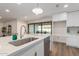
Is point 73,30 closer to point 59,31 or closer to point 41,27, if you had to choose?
point 59,31

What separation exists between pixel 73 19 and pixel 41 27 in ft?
11.4

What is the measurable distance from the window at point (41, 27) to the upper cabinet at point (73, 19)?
2162 millimetres

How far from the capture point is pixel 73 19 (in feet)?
18.7

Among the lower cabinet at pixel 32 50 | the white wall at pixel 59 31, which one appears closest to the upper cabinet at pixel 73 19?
the white wall at pixel 59 31

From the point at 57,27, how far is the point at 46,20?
4.00ft

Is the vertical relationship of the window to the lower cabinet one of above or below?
above

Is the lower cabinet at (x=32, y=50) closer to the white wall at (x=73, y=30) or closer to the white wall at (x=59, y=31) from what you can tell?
the white wall at (x=73, y=30)

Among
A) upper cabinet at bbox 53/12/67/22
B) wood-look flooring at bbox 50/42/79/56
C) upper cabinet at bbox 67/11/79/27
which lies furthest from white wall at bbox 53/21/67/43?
wood-look flooring at bbox 50/42/79/56

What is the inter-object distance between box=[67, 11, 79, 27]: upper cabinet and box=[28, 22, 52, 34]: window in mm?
2162

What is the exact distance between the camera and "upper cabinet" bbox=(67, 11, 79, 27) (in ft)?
18.3

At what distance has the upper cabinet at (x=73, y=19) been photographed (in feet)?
18.3

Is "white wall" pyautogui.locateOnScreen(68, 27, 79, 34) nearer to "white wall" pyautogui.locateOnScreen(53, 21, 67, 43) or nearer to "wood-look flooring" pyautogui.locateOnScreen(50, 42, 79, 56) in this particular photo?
"white wall" pyautogui.locateOnScreen(53, 21, 67, 43)

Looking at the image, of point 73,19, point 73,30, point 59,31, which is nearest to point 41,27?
point 59,31

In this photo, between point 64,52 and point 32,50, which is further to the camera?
point 64,52
